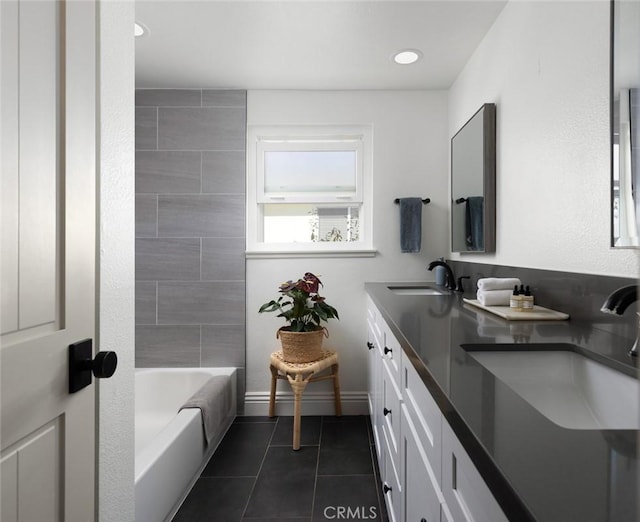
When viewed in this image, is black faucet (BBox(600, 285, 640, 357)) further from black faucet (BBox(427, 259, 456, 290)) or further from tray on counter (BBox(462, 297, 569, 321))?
black faucet (BBox(427, 259, 456, 290))

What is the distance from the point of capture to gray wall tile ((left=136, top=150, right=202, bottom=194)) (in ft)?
8.64

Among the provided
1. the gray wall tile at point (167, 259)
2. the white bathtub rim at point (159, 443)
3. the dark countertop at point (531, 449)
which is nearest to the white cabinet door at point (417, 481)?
the dark countertop at point (531, 449)

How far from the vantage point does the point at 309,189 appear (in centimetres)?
278

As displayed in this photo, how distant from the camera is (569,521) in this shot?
12.6 inches

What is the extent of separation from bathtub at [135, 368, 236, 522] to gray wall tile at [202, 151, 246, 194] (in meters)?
1.36

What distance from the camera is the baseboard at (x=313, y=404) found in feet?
8.62

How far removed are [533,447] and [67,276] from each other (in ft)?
2.74

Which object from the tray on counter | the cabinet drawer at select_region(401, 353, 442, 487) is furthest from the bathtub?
the tray on counter

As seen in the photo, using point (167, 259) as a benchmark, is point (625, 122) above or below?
above

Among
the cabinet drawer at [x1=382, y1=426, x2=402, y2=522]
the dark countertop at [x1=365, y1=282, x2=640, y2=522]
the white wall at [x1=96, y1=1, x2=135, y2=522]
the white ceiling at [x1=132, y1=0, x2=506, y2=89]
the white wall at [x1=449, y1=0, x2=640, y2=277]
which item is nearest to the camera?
the dark countertop at [x1=365, y1=282, x2=640, y2=522]

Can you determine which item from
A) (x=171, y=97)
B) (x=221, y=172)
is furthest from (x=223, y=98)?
(x=221, y=172)

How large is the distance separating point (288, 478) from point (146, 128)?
254 cm

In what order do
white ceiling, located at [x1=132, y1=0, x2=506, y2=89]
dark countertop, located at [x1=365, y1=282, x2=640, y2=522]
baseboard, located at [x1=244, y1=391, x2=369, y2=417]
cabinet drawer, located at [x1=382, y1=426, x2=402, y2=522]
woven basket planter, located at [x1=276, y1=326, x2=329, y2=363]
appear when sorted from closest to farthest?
1. dark countertop, located at [x1=365, y1=282, x2=640, y2=522]
2. cabinet drawer, located at [x1=382, y1=426, x2=402, y2=522]
3. white ceiling, located at [x1=132, y1=0, x2=506, y2=89]
4. woven basket planter, located at [x1=276, y1=326, x2=329, y2=363]
5. baseboard, located at [x1=244, y1=391, x2=369, y2=417]

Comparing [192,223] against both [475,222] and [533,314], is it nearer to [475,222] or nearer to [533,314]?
[475,222]
